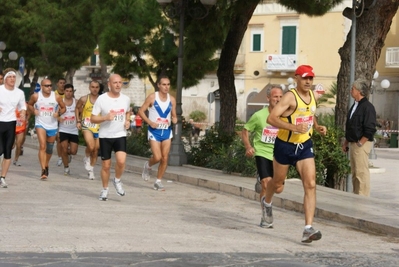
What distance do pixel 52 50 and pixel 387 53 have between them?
20.9 m

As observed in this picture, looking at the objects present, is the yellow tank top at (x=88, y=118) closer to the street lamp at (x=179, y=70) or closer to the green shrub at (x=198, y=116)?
the street lamp at (x=179, y=70)

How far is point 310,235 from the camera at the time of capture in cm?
1025

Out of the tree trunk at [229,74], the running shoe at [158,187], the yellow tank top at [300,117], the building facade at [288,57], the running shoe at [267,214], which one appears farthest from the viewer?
the building facade at [288,57]

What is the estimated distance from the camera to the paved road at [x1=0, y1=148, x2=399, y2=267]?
916cm

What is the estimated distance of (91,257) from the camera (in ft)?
29.6

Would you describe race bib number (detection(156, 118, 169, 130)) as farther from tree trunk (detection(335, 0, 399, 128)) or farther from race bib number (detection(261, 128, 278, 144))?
tree trunk (detection(335, 0, 399, 128))

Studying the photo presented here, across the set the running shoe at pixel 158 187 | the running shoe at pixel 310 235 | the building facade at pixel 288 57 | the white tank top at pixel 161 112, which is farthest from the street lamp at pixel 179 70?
the building facade at pixel 288 57

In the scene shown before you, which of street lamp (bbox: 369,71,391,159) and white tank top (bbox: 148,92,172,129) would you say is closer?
white tank top (bbox: 148,92,172,129)

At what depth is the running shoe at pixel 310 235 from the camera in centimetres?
1020

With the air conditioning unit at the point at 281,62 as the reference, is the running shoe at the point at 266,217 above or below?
below

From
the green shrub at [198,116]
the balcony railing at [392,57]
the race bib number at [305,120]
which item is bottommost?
the green shrub at [198,116]

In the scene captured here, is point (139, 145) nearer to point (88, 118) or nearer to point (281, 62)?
point (88, 118)

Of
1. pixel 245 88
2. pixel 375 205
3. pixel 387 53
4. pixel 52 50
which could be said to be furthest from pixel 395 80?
pixel 375 205

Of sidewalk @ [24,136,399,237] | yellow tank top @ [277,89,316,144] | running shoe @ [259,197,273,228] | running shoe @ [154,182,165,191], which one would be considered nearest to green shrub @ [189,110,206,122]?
sidewalk @ [24,136,399,237]
